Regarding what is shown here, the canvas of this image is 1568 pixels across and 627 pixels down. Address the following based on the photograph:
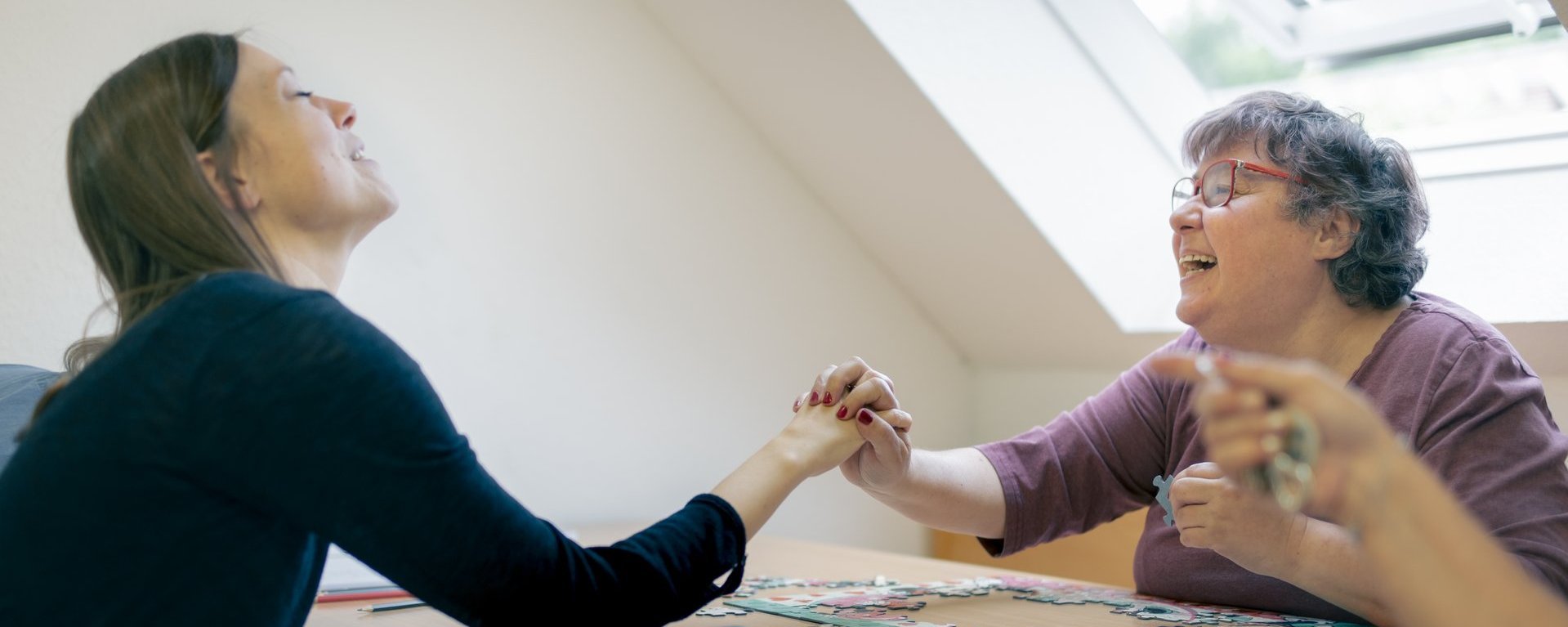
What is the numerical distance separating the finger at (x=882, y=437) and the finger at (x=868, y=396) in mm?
18

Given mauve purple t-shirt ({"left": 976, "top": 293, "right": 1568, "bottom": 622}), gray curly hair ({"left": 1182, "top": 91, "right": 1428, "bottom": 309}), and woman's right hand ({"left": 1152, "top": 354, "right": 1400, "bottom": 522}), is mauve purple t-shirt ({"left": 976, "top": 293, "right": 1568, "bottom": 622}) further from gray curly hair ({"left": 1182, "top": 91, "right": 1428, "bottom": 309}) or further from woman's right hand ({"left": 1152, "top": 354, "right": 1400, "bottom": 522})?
woman's right hand ({"left": 1152, "top": 354, "right": 1400, "bottom": 522})

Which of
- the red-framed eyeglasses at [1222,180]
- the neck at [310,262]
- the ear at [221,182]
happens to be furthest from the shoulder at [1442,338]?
the ear at [221,182]

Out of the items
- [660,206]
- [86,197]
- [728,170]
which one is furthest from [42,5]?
[728,170]

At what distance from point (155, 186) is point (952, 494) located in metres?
1.49

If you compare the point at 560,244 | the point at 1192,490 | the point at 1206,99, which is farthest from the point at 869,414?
the point at 1206,99

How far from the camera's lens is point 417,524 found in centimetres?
123

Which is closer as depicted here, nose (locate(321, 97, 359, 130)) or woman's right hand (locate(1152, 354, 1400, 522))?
woman's right hand (locate(1152, 354, 1400, 522))

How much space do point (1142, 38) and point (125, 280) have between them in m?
2.89

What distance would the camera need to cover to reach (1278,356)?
2211 mm

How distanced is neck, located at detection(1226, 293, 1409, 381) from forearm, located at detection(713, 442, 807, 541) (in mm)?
1026

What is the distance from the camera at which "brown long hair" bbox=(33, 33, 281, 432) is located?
4.61ft

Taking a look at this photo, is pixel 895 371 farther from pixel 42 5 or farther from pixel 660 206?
pixel 42 5

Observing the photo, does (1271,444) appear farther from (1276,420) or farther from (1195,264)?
(1195,264)

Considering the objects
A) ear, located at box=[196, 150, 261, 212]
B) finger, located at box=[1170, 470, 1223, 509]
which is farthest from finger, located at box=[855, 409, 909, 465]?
ear, located at box=[196, 150, 261, 212]
